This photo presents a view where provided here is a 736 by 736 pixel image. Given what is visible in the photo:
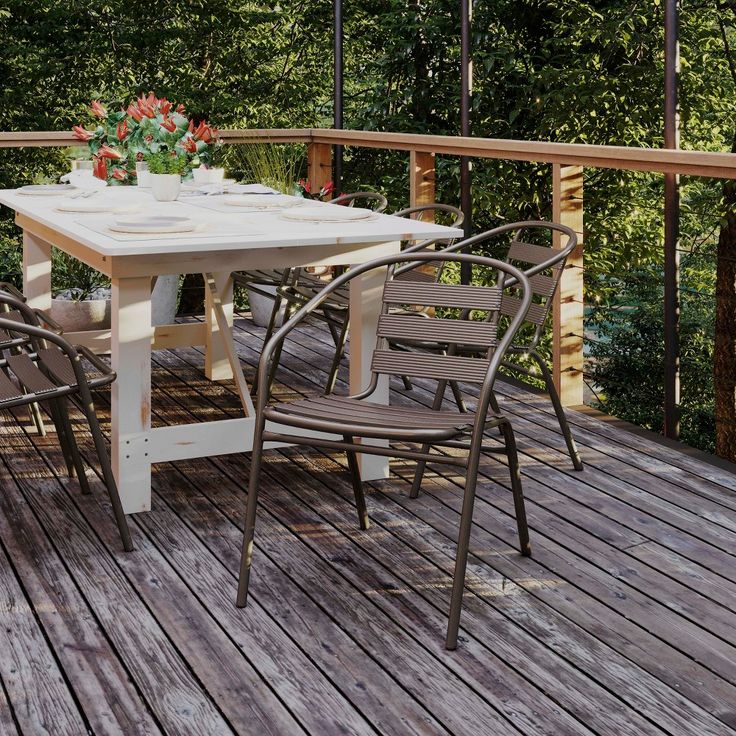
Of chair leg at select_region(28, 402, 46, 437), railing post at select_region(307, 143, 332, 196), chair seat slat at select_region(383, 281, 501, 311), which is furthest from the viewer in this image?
railing post at select_region(307, 143, 332, 196)

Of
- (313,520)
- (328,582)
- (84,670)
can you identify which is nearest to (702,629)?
(328,582)

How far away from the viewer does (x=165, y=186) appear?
4.12 m

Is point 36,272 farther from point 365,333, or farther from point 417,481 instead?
point 417,481

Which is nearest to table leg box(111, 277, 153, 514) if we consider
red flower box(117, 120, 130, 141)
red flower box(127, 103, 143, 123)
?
red flower box(127, 103, 143, 123)

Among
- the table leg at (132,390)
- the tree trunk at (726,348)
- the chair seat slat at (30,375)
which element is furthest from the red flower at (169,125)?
the tree trunk at (726,348)

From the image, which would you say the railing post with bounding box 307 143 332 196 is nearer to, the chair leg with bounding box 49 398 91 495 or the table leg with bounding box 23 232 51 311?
the table leg with bounding box 23 232 51 311

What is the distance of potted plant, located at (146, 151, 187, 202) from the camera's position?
4117 millimetres

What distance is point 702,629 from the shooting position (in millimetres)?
2531

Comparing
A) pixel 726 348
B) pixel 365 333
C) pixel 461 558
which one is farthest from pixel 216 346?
pixel 726 348

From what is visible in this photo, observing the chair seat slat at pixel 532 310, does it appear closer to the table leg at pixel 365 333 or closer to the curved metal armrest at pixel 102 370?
the table leg at pixel 365 333

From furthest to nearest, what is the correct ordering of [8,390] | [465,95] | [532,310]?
[465,95], [532,310], [8,390]

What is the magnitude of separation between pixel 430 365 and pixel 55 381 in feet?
3.31

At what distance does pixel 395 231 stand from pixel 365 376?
47 centimetres

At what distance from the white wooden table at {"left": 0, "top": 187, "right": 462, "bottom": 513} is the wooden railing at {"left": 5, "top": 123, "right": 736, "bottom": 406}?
0.77 m
